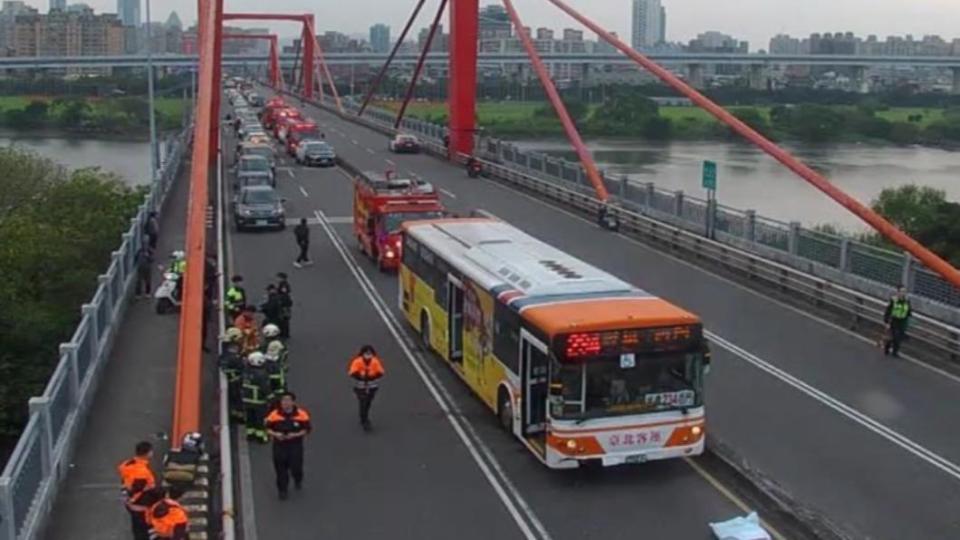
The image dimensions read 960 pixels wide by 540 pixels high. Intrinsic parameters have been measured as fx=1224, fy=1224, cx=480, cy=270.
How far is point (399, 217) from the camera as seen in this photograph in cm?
2620

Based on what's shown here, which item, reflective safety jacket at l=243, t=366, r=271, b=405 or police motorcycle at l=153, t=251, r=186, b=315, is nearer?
reflective safety jacket at l=243, t=366, r=271, b=405

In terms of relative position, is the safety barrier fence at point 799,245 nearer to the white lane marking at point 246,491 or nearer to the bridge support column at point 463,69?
the white lane marking at point 246,491

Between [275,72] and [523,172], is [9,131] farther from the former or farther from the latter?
[523,172]

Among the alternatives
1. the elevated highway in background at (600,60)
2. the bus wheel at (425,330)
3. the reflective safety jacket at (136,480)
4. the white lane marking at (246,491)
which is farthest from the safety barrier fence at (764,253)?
the elevated highway in background at (600,60)

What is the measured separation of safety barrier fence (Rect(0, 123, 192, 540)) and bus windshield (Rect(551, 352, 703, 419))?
16.6 ft

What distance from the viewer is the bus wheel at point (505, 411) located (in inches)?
560

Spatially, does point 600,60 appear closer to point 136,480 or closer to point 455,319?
point 455,319

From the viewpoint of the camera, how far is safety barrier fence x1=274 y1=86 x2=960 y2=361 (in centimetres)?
1897

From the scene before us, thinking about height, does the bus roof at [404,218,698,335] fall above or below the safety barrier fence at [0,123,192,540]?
above

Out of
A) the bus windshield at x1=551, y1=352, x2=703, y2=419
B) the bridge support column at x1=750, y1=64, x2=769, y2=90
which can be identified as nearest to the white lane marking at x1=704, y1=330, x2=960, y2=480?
the bus windshield at x1=551, y1=352, x2=703, y2=419

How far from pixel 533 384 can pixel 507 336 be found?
102cm

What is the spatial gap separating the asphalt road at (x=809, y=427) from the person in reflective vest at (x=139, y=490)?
3.81 metres

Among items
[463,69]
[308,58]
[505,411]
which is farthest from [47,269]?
[308,58]

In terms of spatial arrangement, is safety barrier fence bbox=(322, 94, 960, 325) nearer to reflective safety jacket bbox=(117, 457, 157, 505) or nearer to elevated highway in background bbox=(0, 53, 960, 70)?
reflective safety jacket bbox=(117, 457, 157, 505)
